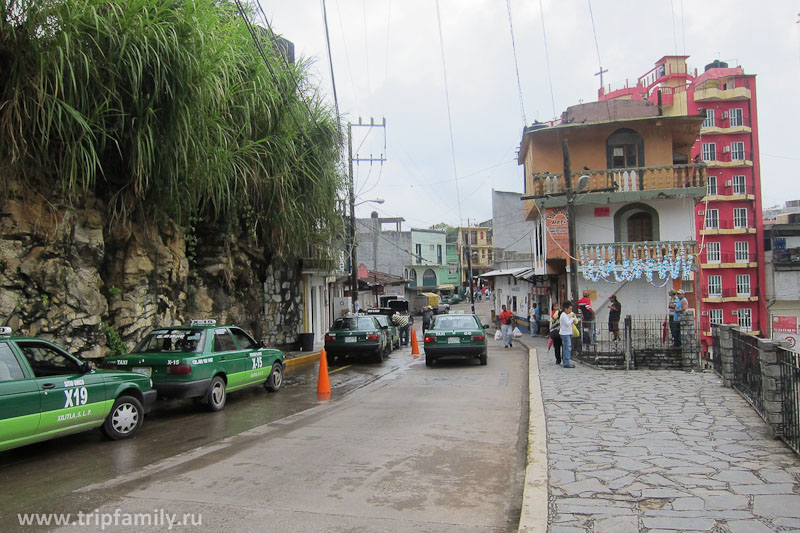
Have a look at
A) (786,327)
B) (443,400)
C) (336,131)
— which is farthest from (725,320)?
(443,400)

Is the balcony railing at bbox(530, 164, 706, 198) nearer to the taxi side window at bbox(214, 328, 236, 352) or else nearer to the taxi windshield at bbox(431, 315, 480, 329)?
Answer: the taxi windshield at bbox(431, 315, 480, 329)

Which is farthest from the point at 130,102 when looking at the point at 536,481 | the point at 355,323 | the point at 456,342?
the point at 456,342

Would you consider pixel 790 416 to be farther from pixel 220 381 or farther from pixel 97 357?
pixel 97 357

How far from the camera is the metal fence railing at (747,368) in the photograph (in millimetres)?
8752

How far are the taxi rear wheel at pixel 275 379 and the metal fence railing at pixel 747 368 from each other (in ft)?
28.9

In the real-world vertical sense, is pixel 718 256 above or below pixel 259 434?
above

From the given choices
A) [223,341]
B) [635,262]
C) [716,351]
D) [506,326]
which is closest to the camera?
[223,341]

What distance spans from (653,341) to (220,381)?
11087 millimetres

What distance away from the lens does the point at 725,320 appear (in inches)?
1810

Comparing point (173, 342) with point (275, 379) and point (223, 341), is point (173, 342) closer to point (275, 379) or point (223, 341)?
point (223, 341)

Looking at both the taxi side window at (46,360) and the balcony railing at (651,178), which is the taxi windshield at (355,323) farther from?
the taxi side window at (46,360)

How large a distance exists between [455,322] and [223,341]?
8.42 m

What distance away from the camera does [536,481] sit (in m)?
5.66
